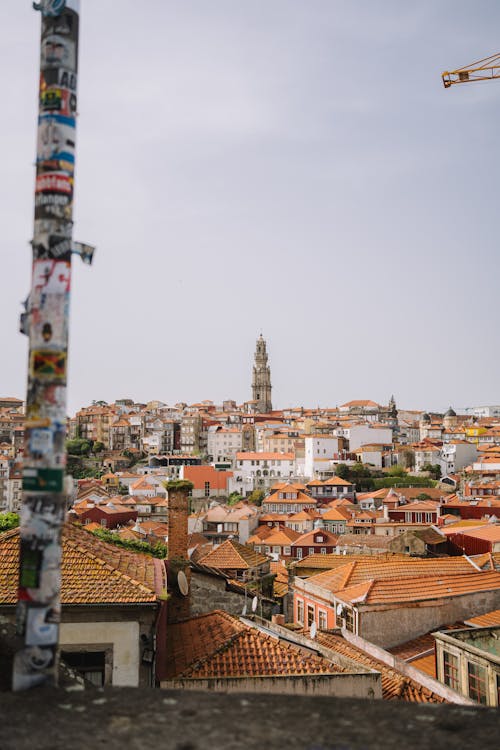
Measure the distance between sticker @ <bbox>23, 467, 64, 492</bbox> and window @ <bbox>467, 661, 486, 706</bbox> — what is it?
1035 centimetres

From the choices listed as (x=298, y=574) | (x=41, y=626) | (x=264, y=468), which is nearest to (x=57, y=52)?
(x=41, y=626)

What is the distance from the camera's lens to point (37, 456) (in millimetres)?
3510

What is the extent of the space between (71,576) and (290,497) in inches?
2543

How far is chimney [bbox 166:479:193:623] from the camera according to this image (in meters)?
12.0

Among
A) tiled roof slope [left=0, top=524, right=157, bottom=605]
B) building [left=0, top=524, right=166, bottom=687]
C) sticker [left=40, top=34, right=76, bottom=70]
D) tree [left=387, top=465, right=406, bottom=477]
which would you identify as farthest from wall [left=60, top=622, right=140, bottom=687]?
tree [left=387, top=465, right=406, bottom=477]

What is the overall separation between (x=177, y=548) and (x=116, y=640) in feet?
11.6

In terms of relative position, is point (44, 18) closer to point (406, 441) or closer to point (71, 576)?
point (71, 576)

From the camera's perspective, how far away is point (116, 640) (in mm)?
8594

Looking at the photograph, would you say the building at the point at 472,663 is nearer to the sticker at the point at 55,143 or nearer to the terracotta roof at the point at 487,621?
the terracotta roof at the point at 487,621

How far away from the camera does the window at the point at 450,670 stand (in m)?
12.2

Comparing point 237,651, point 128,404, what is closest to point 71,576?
point 237,651

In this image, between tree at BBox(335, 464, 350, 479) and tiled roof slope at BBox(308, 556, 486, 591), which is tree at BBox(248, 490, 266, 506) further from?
tiled roof slope at BBox(308, 556, 486, 591)

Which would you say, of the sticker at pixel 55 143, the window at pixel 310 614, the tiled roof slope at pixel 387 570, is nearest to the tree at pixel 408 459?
the tiled roof slope at pixel 387 570

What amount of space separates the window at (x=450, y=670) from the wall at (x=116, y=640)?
640 centimetres
